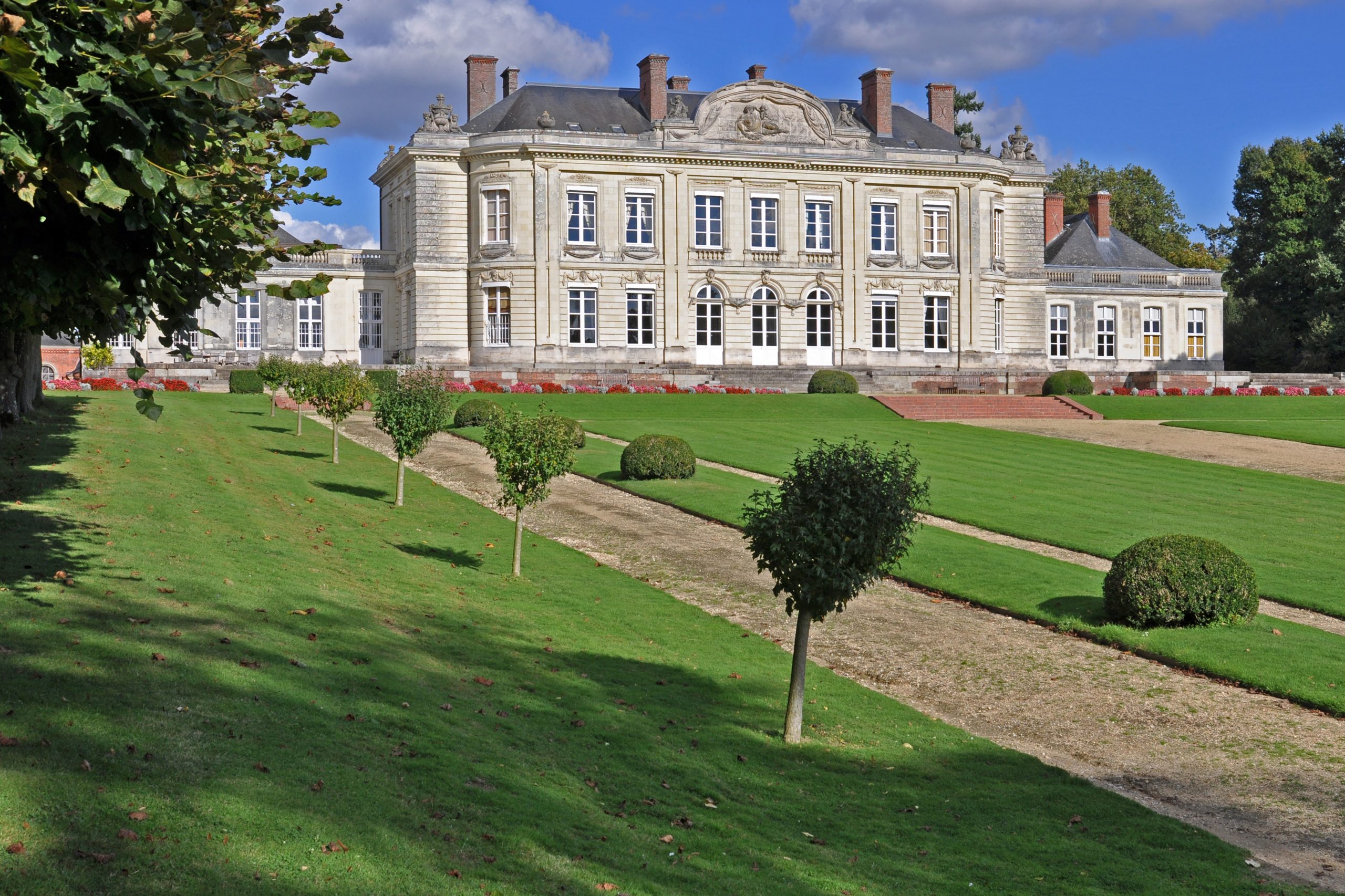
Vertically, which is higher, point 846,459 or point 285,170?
point 285,170

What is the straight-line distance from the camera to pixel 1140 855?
8.74 m

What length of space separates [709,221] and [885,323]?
9070 millimetres

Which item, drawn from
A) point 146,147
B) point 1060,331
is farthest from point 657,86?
point 146,147

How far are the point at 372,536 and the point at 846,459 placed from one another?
31.8 feet

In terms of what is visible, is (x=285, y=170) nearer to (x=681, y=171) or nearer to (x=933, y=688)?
(x=933, y=688)

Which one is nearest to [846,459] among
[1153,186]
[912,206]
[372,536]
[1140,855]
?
[1140,855]

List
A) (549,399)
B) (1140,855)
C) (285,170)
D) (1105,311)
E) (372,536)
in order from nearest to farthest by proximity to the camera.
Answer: (1140,855) → (285,170) → (372,536) → (549,399) → (1105,311)

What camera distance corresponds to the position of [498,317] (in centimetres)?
5175

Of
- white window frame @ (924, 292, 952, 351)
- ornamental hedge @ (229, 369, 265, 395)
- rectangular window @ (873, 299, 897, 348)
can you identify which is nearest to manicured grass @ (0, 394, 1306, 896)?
ornamental hedge @ (229, 369, 265, 395)

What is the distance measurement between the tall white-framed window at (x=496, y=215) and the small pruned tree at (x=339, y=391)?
25393mm

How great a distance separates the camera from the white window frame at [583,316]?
51844 millimetres

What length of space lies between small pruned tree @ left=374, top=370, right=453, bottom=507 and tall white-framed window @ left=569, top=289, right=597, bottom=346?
1138 inches

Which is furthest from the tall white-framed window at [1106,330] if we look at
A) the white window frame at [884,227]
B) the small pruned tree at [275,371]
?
the small pruned tree at [275,371]

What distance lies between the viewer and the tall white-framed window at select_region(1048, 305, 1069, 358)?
201 feet
